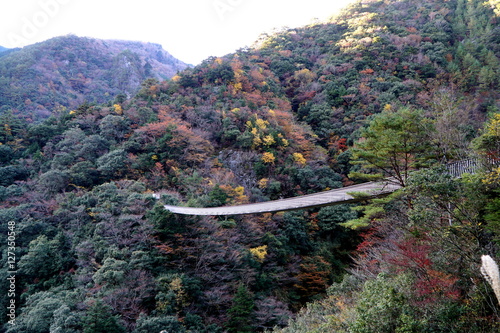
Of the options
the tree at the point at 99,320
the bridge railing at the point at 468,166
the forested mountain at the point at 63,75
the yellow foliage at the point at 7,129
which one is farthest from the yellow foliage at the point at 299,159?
the forested mountain at the point at 63,75

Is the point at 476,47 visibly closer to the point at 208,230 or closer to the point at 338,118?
the point at 338,118

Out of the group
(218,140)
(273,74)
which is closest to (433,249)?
(218,140)

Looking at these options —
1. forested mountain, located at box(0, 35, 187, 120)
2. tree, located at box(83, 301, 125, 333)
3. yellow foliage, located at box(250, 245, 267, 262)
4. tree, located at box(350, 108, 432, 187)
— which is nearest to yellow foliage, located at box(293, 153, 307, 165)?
yellow foliage, located at box(250, 245, 267, 262)

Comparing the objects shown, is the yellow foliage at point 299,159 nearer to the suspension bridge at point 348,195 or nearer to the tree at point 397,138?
the suspension bridge at point 348,195

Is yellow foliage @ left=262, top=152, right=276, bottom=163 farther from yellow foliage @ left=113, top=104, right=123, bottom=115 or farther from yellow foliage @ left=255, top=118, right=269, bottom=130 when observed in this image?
yellow foliage @ left=113, top=104, right=123, bottom=115

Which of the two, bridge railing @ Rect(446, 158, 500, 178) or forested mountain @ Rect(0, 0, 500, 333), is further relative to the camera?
forested mountain @ Rect(0, 0, 500, 333)

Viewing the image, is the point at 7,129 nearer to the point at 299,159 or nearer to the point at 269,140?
the point at 269,140
